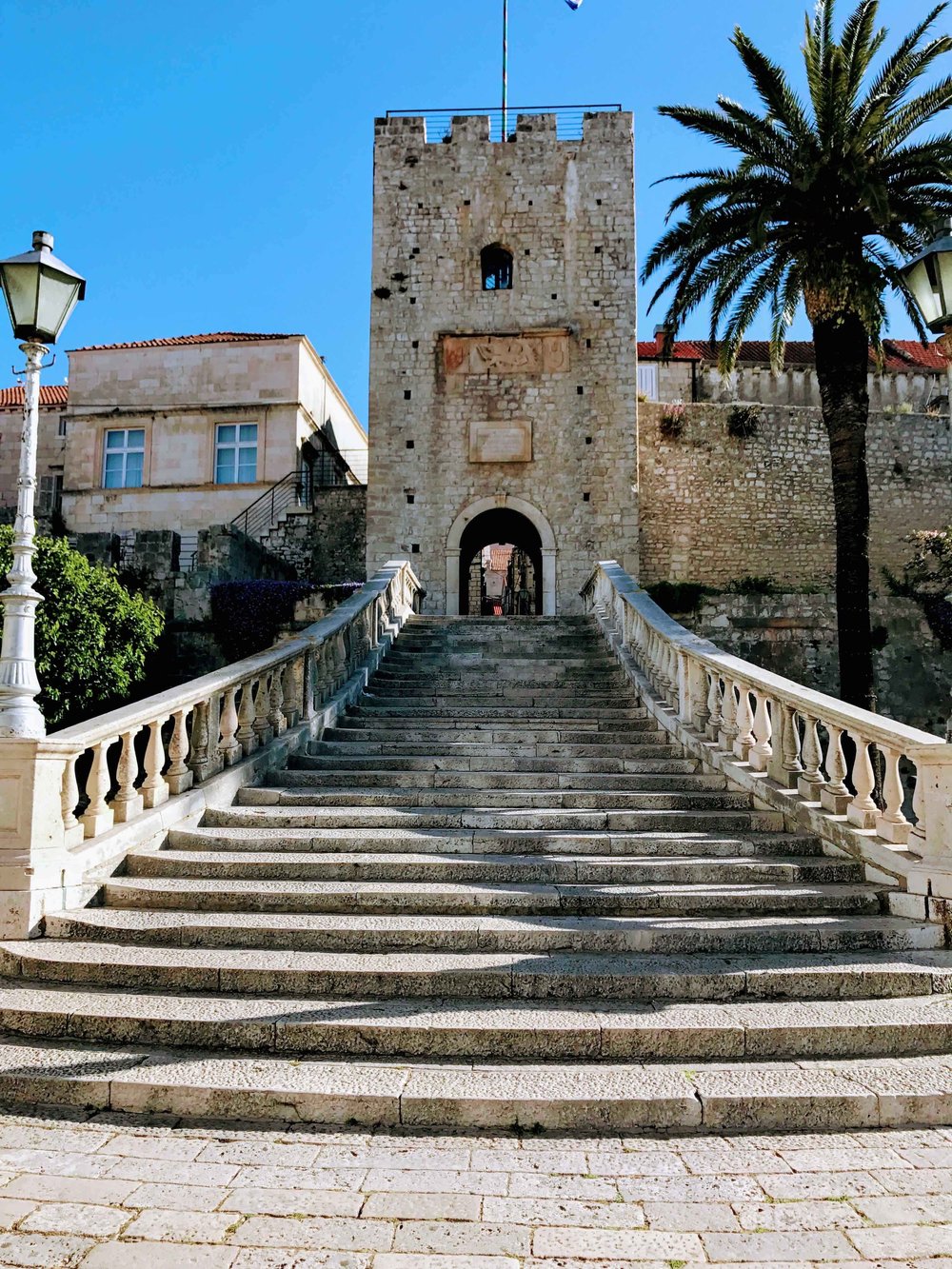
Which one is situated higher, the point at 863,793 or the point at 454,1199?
the point at 863,793

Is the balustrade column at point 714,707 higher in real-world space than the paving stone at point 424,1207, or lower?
higher

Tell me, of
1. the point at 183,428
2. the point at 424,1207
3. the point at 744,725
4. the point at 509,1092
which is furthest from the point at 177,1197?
the point at 183,428

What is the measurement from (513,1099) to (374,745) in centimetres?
492

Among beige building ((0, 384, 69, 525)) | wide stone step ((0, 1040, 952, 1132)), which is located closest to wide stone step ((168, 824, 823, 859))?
wide stone step ((0, 1040, 952, 1132))

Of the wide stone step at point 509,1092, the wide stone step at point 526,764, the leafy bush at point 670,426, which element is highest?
the leafy bush at point 670,426

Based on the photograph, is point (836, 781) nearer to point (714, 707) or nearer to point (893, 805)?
point (893, 805)

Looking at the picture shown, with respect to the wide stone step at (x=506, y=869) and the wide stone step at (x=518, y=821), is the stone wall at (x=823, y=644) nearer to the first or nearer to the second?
the wide stone step at (x=518, y=821)

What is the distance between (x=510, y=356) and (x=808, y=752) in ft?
51.7

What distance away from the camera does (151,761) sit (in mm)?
6039

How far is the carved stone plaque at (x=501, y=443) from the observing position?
20047 mm

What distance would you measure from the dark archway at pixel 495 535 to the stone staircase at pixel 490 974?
46.8 feet

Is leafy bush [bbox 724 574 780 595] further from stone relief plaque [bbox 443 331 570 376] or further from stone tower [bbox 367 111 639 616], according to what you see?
stone relief plaque [bbox 443 331 570 376]

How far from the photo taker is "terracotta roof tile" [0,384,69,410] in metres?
28.8

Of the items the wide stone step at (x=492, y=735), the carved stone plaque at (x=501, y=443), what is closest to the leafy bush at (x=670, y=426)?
the carved stone plaque at (x=501, y=443)
